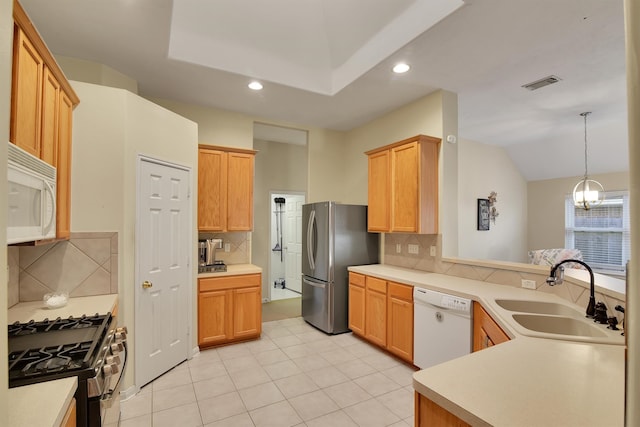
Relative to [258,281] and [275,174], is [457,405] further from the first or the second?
[275,174]

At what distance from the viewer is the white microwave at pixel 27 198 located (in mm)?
1268

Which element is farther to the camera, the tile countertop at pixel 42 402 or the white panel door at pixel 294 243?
the white panel door at pixel 294 243

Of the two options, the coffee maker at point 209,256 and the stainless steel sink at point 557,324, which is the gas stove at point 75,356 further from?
the stainless steel sink at point 557,324

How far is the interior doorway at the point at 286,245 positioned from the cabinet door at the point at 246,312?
106 inches

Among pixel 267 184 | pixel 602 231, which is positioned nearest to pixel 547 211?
pixel 602 231

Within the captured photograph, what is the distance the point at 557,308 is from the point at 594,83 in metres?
2.84

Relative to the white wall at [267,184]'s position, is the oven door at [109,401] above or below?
below

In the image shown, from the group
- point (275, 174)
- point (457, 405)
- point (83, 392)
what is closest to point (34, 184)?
point (83, 392)

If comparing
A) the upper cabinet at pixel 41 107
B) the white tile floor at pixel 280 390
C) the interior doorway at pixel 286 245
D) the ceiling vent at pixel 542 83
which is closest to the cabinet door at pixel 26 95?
the upper cabinet at pixel 41 107

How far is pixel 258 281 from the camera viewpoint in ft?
12.8

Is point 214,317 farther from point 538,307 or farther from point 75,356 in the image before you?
point 538,307

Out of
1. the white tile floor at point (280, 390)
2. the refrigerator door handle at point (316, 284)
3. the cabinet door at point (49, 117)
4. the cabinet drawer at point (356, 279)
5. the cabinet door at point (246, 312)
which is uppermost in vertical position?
the cabinet door at point (49, 117)

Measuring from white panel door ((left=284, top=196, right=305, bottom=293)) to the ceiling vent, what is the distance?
13.8 feet

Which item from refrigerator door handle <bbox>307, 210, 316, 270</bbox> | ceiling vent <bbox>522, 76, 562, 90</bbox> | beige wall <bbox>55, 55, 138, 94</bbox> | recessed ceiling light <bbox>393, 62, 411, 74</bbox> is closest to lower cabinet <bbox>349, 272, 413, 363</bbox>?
refrigerator door handle <bbox>307, 210, 316, 270</bbox>
